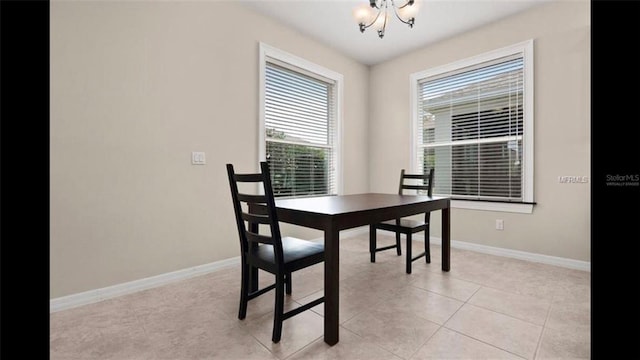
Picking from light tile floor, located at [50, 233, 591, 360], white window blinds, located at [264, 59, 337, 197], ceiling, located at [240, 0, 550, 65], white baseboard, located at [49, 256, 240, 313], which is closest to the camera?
light tile floor, located at [50, 233, 591, 360]

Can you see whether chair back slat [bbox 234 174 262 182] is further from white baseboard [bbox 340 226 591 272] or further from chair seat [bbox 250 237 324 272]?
white baseboard [bbox 340 226 591 272]

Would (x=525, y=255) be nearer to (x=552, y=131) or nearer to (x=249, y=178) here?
(x=552, y=131)

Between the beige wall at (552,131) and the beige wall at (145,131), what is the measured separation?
2580 millimetres

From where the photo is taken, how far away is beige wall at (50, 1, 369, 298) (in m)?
2.04

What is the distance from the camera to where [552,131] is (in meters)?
2.94

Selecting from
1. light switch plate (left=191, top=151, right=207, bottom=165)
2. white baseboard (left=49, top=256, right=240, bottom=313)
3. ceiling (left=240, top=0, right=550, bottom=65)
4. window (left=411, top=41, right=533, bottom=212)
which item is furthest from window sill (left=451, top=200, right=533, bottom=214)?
light switch plate (left=191, top=151, right=207, bottom=165)

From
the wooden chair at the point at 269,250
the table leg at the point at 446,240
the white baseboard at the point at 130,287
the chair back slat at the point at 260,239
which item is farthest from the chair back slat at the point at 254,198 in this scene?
the table leg at the point at 446,240

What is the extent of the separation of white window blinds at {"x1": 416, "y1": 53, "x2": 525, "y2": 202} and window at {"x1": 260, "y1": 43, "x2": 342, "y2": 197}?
1199 mm

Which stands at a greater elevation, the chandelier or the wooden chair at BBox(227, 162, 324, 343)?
the chandelier

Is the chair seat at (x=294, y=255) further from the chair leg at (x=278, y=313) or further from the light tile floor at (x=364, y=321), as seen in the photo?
the light tile floor at (x=364, y=321)

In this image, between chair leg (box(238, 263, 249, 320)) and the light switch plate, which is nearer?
chair leg (box(238, 263, 249, 320))

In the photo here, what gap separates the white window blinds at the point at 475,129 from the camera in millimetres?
3234
